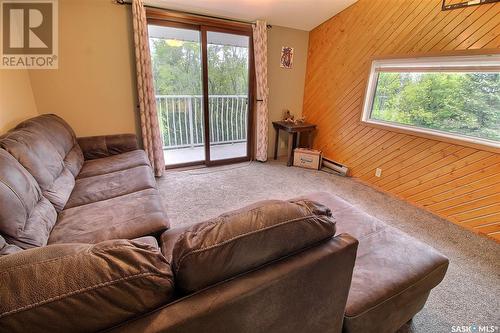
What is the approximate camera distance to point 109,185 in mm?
1957

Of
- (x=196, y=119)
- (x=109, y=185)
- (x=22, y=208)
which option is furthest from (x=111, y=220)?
(x=196, y=119)

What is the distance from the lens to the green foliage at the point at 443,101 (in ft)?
6.98

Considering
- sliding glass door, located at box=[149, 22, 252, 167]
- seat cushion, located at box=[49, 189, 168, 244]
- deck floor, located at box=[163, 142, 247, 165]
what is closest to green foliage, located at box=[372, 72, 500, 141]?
sliding glass door, located at box=[149, 22, 252, 167]

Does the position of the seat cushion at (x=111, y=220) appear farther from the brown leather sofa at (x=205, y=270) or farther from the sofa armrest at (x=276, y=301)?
the sofa armrest at (x=276, y=301)

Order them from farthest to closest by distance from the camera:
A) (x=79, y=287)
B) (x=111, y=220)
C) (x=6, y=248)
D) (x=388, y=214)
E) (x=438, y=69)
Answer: (x=388, y=214) < (x=438, y=69) < (x=111, y=220) < (x=6, y=248) < (x=79, y=287)

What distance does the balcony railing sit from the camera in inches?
153

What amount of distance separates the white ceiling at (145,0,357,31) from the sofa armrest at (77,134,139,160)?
162 cm

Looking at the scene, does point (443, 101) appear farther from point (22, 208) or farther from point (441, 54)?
point (22, 208)

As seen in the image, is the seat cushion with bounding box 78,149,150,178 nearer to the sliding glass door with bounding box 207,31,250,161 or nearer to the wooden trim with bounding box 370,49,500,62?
the sliding glass door with bounding box 207,31,250,161

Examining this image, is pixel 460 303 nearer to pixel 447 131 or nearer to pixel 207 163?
pixel 447 131

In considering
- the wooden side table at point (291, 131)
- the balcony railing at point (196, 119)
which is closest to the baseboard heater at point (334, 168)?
the wooden side table at point (291, 131)

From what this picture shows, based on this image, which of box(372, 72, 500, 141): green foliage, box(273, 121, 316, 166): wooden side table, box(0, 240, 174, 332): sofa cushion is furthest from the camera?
box(273, 121, 316, 166): wooden side table

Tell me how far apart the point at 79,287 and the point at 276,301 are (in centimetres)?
54

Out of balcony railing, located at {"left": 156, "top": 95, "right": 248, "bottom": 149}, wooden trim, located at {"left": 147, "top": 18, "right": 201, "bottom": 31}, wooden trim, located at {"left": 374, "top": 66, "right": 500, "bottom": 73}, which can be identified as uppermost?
wooden trim, located at {"left": 147, "top": 18, "right": 201, "bottom": 31}
